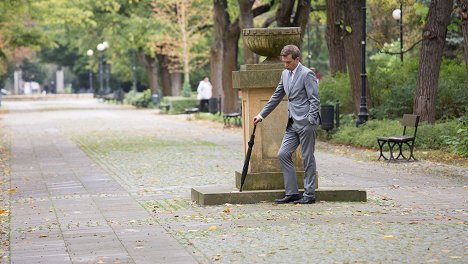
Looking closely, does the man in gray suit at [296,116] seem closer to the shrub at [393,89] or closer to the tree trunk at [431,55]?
the tree trunk at [431,55]

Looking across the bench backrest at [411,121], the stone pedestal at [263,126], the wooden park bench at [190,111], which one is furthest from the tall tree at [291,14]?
the stone pedestal at [263,126]

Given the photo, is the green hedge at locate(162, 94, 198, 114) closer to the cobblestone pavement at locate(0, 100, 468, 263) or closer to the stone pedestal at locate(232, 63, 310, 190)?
the cobblestone pavement at locate(0, 100, 468, 263)

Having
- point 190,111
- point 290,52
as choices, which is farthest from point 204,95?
point 290,52

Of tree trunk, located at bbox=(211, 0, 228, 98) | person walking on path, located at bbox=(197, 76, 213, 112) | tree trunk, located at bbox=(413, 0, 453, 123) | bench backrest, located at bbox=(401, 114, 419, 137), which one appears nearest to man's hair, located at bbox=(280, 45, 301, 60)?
bench backrest, located at bbox=(401, 114, 419, 137)

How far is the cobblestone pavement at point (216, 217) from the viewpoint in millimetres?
9719

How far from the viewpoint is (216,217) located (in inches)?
483

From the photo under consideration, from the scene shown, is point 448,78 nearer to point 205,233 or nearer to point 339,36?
point 339,36

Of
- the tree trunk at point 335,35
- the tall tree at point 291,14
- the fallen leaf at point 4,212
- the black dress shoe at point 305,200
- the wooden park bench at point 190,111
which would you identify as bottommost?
the fallen leaf at point 4,212

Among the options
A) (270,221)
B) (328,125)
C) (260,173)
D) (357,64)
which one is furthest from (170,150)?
(270,221)

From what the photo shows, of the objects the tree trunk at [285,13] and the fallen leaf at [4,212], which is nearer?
the fallen leaf at [4,212]

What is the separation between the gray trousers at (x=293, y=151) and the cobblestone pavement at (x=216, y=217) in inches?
13.4

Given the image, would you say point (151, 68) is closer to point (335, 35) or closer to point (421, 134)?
point (335, 35)

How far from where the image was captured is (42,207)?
13.7m

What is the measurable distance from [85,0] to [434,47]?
3519cm
